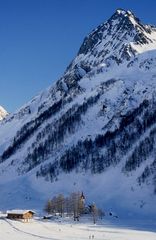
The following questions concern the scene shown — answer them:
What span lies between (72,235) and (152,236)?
1849cm

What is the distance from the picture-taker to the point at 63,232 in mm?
126188

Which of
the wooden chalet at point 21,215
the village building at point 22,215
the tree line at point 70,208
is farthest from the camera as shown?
the tree line at point 70,208

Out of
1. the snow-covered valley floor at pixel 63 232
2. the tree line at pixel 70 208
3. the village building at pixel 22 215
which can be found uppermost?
the tree line at pixel 70 208

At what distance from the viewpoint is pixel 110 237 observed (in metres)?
120

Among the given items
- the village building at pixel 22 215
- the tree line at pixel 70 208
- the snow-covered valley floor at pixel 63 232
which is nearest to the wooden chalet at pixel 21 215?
the village building at pixel 22 215

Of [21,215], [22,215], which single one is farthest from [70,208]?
[22,215]

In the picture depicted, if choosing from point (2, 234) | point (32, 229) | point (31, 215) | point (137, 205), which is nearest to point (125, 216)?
point (137, 205)

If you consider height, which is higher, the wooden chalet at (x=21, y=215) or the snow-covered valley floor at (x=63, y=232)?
the wooden chalet at (x=21, y=215)

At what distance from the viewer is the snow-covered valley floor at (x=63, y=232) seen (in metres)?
118

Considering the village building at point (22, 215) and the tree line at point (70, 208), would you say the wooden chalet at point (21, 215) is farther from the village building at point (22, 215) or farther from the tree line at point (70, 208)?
the tree line at point (70, 208)

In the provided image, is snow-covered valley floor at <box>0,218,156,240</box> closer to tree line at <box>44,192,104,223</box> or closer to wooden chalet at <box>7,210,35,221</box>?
wooden chalet at <box>7,210,35,221</box>

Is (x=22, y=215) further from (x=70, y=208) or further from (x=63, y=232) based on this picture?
(x=63, y=232)

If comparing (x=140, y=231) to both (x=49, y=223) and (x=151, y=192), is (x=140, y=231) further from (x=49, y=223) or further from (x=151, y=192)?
(x=151, y=192)

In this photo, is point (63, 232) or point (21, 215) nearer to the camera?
point (63, 232)
